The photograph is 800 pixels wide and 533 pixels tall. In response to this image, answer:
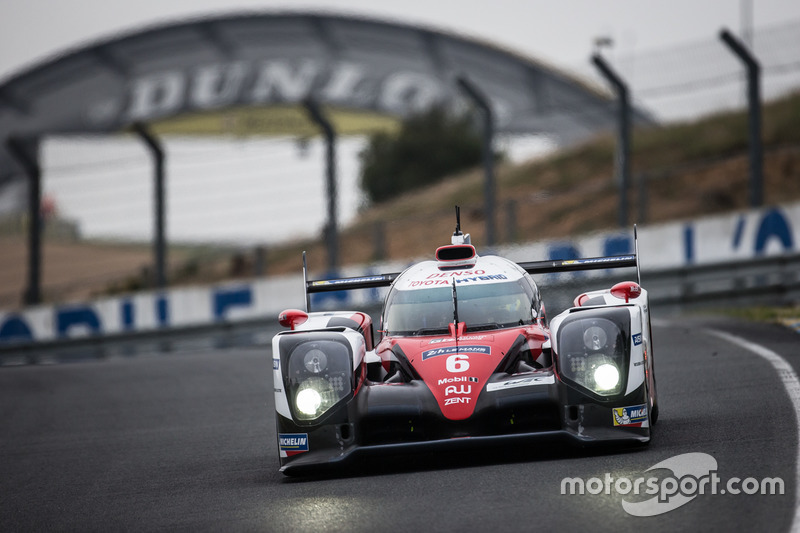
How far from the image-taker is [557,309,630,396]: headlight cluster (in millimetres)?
6910

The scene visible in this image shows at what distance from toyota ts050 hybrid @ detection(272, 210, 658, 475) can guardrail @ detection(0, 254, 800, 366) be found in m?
7.44

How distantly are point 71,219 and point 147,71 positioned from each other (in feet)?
86.4

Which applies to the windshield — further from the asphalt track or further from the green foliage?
the green foliage

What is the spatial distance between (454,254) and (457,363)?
5.26 ft

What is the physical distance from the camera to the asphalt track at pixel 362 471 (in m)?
5.36

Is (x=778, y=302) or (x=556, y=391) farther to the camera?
(x=778, y=302)

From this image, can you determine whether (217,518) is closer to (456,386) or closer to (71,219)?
(456,386)

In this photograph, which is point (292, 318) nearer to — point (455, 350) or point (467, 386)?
point (455, 350)

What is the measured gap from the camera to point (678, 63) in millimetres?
17422

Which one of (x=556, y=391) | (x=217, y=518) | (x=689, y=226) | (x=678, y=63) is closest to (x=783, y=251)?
(x=689, y=226)

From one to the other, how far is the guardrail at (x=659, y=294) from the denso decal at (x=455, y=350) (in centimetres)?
768

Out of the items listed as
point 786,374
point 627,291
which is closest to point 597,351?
point 627,291

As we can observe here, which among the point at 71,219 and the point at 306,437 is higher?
the point at 71,219

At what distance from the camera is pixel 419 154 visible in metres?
47.4
